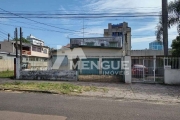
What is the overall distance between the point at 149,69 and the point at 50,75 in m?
8.22

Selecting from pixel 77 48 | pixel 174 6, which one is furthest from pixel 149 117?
pixel 77 48

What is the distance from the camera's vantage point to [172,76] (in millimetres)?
14102

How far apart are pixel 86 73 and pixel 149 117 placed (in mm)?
11013

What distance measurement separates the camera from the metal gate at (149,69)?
14.5 metres

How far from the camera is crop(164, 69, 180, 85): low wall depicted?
14016 mm

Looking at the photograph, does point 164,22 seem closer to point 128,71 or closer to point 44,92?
point 128,71

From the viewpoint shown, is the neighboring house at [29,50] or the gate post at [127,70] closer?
the gate post at [127,70]

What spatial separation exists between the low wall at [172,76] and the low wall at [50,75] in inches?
281

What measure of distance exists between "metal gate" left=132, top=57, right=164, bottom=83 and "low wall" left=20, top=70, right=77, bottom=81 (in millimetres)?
5083

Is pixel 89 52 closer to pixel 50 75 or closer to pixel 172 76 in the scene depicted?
pixel 50 75

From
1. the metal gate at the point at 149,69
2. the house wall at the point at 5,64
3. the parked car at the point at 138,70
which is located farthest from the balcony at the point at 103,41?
the metal gate at the point at 149,69

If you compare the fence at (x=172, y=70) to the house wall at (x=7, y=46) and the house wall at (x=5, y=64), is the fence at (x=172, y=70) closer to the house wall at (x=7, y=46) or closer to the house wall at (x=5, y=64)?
the house wall at (x=5, y=64)

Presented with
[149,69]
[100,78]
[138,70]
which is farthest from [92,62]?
[149,69]

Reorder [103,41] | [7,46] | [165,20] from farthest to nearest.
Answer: [7,46], [103,41], [165,20]
